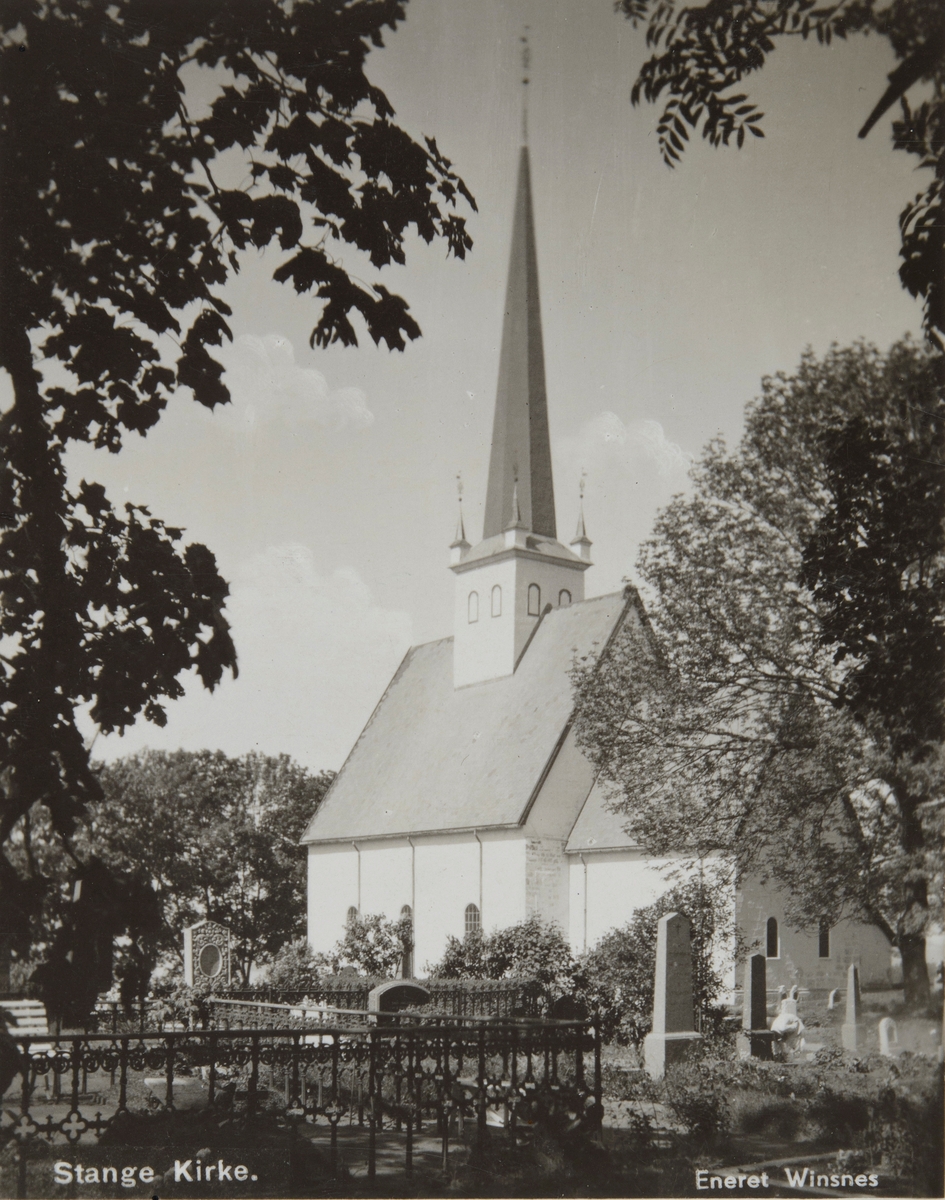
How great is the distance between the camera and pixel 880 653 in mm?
7520

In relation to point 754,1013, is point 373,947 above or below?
below

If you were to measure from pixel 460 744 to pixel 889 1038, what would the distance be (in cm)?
1774

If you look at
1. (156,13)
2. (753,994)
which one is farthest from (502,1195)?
(753,994)

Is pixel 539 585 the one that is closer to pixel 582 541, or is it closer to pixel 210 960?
pixel 582 541

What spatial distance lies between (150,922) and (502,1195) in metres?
3.48

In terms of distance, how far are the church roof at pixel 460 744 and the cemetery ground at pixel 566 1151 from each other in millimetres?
16983

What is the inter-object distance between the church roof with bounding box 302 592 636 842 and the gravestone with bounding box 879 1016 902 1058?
495 inches

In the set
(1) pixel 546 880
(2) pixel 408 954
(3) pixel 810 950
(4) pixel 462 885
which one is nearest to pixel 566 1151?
(3) pixel 810 950

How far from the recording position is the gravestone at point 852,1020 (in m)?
16.8

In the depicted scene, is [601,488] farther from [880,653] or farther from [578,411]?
[880,653]

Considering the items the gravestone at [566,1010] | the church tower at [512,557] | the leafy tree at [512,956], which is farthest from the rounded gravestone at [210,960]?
the church tower at [512,557]

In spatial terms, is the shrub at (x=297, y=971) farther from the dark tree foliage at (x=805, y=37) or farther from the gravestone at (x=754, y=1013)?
the dark tree foliage at (x=805, y=37)

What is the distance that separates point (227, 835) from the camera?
36.6 meters

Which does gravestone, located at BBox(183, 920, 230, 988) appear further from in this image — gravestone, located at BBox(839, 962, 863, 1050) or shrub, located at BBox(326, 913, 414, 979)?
gravestone, located at BBox(839, 962, 863, 1050)
